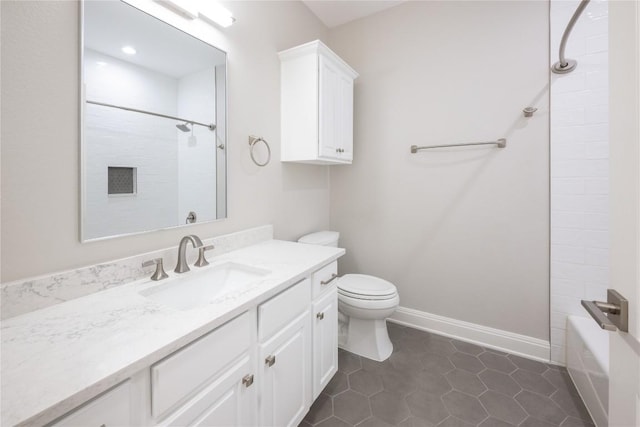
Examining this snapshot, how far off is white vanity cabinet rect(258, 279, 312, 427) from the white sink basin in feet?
0.53

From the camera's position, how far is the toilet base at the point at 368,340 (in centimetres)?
196

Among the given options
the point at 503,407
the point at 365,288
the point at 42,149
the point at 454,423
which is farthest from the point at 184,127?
the point at 503,407

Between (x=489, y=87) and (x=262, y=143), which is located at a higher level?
(x=489, y=87)

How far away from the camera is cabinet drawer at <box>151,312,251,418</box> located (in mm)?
697

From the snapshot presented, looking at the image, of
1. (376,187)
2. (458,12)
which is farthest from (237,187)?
(458,12)

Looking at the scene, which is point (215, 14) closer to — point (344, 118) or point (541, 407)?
point (344, 118)

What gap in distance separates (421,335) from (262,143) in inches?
78.2

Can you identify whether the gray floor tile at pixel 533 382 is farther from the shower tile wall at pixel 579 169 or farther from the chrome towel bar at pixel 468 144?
the chrome towel bar at pixel 468 144

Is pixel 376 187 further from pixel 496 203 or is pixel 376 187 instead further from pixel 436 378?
pixel 436 378

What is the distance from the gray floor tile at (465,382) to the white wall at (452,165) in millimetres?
499

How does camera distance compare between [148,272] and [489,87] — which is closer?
[148,272]

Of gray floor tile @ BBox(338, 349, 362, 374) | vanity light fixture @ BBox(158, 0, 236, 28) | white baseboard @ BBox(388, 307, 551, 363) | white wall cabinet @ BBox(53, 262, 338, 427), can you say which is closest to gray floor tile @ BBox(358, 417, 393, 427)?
white wall cabinet @ BBox(53, 262, 338, 427)

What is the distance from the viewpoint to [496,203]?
2029mm

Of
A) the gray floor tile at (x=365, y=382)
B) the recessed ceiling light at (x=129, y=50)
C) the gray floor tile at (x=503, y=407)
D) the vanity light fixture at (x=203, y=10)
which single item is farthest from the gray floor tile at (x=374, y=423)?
the vanity light fixture at (x=203, y=10)
